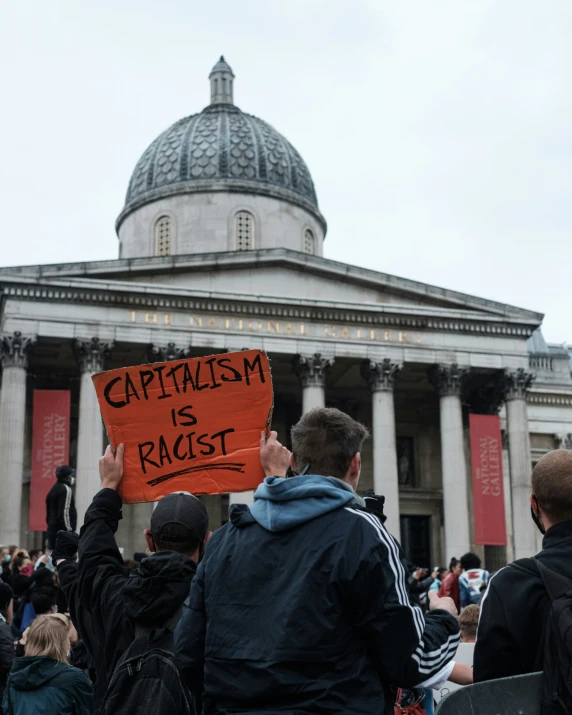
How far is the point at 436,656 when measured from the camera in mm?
3795

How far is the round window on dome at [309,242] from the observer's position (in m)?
41.0

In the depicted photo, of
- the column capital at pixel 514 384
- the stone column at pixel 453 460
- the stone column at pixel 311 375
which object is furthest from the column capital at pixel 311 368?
the column capital at pixel 514 384

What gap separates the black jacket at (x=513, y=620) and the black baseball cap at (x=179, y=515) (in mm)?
1394

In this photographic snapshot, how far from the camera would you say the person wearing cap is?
4509 mm

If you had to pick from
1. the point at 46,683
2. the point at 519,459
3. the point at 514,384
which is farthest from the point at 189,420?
the point at 514,384

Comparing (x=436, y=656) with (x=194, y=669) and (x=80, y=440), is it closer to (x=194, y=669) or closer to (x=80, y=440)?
(x=194, y=669)

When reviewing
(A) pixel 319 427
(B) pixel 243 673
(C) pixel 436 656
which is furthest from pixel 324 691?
(A) pixel 319 427

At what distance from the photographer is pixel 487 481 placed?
33188 mm

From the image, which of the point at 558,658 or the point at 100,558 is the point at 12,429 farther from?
the point at 558,658

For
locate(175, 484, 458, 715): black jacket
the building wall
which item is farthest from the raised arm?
the building wall

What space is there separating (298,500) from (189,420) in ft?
6.73

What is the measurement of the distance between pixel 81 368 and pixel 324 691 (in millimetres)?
28367

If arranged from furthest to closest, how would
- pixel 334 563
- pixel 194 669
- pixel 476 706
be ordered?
1. pixel 194 669
2. pixel 334 563
3. pixel 476 706

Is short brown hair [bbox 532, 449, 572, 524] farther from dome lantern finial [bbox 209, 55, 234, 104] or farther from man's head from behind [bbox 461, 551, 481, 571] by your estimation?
dome lantern finial [bbox 209, 55, 234, 104]
